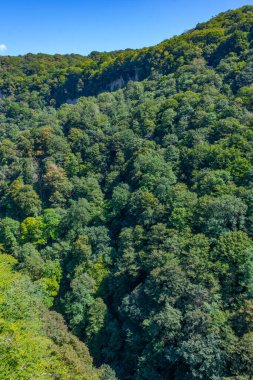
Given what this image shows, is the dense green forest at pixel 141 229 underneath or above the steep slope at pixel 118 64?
underneath

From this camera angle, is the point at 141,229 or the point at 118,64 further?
the point at 118,64

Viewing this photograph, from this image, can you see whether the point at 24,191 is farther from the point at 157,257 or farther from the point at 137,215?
the point at 157,257

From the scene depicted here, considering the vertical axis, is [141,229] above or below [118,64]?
below

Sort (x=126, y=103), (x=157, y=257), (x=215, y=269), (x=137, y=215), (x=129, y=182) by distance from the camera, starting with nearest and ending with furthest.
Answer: (x=215, y=269) < (x=157, y=257) < (x=137, y=215) < (x=129, y=182) < (x=126, y=103)

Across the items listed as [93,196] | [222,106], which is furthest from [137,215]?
[222,106]

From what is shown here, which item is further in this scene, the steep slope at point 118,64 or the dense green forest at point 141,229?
the steep slope at point 118,64

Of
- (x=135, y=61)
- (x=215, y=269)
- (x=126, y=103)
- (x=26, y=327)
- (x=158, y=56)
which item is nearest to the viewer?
(x=26, y=327)

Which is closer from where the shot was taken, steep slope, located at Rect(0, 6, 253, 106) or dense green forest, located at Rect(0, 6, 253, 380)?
dense green forest, located at Rect(0, 6, 253, 380)

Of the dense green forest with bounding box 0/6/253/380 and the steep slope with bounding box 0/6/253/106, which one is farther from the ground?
the steep slope with bounding box 0/6/253/106
